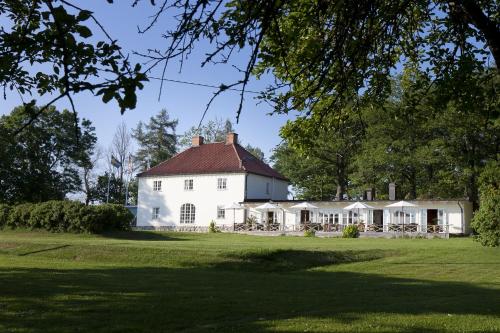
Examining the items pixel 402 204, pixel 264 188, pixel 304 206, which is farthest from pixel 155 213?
pixel 402 204

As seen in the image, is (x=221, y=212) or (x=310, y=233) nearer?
(x=310, y=233)

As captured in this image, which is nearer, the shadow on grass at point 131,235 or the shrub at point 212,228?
the shadow on grass at point 131,235

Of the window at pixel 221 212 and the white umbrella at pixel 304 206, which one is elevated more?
the white umbrella at pixel 304 206

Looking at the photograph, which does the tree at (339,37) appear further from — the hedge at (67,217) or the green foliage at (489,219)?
the hedge at (67,217)

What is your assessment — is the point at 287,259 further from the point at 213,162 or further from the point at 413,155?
the point at 213,162

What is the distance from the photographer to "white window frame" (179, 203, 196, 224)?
162 ft

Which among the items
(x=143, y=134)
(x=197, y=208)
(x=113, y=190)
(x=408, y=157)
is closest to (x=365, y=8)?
(x=408, y=157)

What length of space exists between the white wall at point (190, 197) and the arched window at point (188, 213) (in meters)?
0.39

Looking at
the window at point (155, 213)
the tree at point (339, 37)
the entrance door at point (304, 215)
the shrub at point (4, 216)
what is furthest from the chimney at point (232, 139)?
the tree at point (339, 37)

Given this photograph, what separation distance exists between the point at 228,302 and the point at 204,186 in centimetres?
4009

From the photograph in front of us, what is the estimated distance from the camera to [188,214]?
163 feet

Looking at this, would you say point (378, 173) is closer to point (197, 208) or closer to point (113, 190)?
point (197, 208)

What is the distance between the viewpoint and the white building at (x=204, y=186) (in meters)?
47.8

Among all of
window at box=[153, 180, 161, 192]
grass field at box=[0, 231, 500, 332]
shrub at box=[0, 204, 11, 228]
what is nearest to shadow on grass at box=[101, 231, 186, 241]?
shrub at box=[0, 204, 11, 228]
